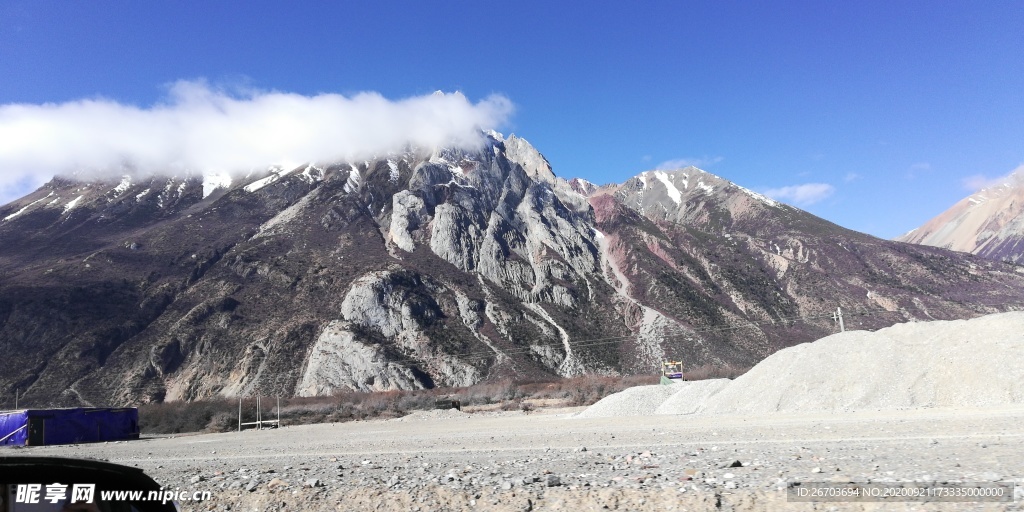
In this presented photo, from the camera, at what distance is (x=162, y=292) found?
318 feet

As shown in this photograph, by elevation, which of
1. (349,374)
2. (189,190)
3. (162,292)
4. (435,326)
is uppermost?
(189,190)

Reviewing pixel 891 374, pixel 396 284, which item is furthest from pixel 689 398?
pixel 396 284

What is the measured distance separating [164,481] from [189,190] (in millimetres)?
170468

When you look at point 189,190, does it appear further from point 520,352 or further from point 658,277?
point 658,277

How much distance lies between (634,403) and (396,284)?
6941cm

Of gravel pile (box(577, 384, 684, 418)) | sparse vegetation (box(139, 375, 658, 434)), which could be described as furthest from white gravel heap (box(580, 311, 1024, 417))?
sparse vegetation (box(139, 375, 658, 434))

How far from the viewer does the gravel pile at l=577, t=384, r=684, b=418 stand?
38.0 m

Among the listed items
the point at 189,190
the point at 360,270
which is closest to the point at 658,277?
the point at 360,270

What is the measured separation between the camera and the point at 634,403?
39.2 metres

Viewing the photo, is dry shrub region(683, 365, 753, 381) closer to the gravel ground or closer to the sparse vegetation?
the sparse vegetation

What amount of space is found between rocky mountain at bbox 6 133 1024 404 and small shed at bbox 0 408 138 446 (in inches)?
1320

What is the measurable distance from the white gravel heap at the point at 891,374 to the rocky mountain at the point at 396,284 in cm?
5721

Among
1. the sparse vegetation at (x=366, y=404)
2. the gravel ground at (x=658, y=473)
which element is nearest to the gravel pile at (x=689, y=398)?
the gravel ground at (x=658, y=473)

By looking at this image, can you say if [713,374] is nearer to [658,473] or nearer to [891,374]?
[891,374]
